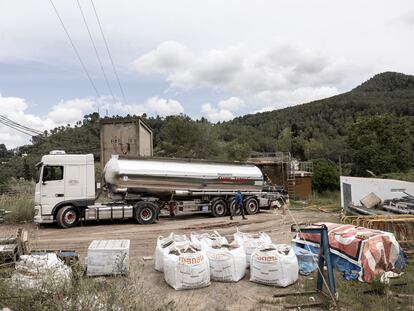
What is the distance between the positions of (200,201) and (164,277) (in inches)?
465

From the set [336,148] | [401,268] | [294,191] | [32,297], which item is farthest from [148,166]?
[336,148]

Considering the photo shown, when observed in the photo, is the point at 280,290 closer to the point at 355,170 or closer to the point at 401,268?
the point at 401,268

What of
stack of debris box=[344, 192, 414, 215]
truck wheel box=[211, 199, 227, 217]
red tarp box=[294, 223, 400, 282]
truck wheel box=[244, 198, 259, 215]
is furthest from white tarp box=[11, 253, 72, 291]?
truck wheel box=[244, 198, 259, 215]

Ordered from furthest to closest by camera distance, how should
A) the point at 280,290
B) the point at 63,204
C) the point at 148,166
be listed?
the point at 148,166, the point at 63,204, the point at 280,290

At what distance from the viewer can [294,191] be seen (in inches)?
1286

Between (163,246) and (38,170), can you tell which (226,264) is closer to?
(163,246)

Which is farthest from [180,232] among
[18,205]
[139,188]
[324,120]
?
[324,120]

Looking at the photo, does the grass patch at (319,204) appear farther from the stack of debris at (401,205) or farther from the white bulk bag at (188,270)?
the white bulk bag at (188,270)

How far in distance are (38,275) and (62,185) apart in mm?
11200

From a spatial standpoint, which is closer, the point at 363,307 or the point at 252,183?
the point at 363,307

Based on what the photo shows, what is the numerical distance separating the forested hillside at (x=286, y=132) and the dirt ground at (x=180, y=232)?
21998mm

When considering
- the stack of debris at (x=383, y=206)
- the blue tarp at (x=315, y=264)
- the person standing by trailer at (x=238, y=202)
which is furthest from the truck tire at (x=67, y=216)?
the stack of debris at (x=383, y=206)

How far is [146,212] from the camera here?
55.8 ft

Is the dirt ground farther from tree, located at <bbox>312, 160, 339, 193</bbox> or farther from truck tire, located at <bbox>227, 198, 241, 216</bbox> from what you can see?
tree, located at <bbox>312, 160, 339, 193</bbox>
